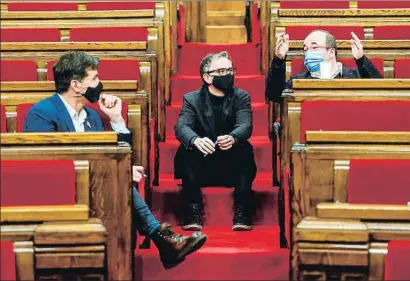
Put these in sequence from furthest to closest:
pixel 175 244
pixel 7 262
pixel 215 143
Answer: pixel 215 143 → pixel 175 244 → pixel 7 262

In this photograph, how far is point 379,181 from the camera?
0.48 meters

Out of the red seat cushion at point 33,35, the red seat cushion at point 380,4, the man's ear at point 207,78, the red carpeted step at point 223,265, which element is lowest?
the red carpeted step at point 223,265

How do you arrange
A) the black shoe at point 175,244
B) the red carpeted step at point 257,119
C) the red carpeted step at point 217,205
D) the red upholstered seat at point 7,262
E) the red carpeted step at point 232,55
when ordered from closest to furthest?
the red upholstered seat at point 7,262, the black shoe at point 175,244, the red carpeted step at point 217,205, the red carpeted step at point 257,119, the red carpeted step at point 232,55

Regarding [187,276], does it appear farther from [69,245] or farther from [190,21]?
[190,21]

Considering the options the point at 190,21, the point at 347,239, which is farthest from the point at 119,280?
the point at 190,21

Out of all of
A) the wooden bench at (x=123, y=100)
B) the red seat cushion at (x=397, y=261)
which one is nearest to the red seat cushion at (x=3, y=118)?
the wooden bench at (x=123, y=100)

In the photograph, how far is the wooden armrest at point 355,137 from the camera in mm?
480

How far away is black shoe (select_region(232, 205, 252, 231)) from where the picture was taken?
2.15 feet

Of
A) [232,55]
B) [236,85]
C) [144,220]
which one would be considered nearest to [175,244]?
[144,220]

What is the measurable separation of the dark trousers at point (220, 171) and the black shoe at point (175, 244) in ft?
0.31

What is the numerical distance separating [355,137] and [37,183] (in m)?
0.19

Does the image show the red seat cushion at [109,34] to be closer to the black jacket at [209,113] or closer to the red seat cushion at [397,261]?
the black jacket at [209,113]

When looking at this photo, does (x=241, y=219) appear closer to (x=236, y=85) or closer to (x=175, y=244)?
(x=175, y=244)

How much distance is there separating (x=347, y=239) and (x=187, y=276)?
6.5 inches
